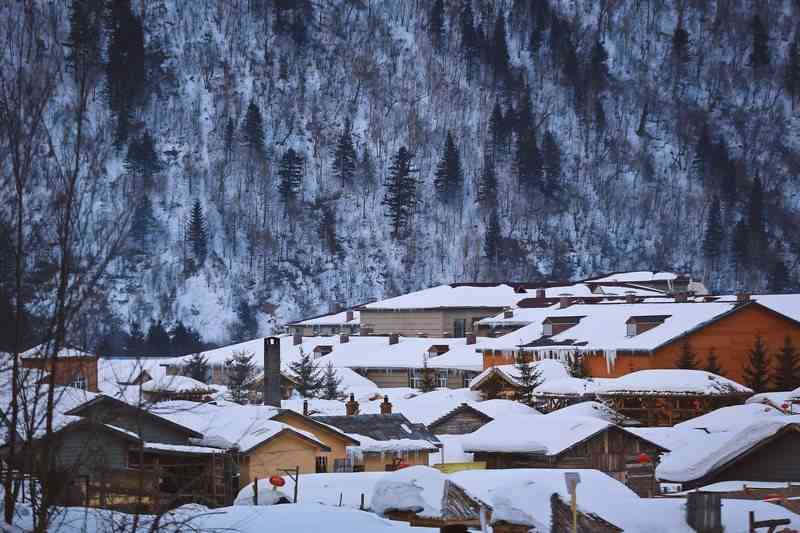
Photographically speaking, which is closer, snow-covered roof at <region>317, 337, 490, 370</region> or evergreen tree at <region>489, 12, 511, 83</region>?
snow-covered roof at <region>317, 337, 490, 370</region>

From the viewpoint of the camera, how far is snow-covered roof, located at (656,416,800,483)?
2906 cm

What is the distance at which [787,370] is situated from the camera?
57.7 meters

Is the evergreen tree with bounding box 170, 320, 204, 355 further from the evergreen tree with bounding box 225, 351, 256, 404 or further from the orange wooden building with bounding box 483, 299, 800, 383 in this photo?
the orange wooden building with bounding box 483, 299, 800, 383

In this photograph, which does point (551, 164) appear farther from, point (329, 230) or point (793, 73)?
point (793, 73)

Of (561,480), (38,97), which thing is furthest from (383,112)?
(38,97)

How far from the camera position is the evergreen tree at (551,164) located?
14062cm

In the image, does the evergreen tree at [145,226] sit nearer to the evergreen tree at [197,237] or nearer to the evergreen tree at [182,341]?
the evergreen tree at [197,237]

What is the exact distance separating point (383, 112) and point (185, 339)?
47.3m

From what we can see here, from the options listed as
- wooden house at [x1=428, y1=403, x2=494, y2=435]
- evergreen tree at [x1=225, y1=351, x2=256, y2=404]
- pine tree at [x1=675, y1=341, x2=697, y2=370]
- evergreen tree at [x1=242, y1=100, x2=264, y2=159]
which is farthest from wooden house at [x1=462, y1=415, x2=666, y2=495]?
evergreen tree at [x1=242, y1=100, x2=264, y2=159]

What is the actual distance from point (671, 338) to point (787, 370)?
5354mm

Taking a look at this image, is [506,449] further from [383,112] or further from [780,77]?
[780,77]

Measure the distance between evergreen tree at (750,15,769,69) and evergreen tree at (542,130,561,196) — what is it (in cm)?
3337

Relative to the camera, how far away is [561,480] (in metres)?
20.2

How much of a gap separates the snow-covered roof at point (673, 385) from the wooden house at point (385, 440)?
12215 millimetres
